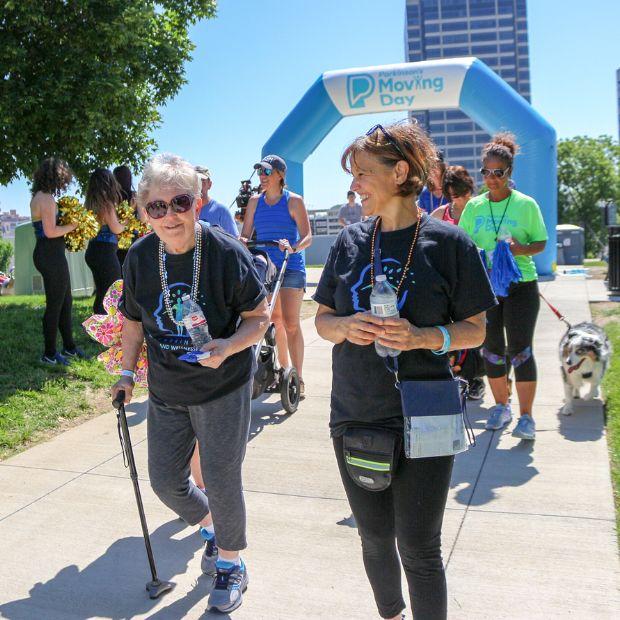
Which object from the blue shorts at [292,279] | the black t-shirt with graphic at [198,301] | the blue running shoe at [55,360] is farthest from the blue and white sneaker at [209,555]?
the blue running shoe at [55,360]

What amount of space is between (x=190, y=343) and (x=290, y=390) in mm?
3099

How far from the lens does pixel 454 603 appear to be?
2.92 meters

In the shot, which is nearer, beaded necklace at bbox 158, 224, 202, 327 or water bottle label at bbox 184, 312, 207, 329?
water bottle label at bbox 184, 312, 207, 329

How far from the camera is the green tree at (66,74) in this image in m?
11.0

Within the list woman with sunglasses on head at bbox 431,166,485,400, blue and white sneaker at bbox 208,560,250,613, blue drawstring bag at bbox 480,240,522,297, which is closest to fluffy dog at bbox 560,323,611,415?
woman with sunglasses on head at bbox 431,166,485,400

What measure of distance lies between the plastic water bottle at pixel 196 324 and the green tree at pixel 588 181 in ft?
194

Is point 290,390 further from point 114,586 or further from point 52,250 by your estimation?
point 52,250

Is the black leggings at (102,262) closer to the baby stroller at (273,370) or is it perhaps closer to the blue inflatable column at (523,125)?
the baby stroller at (273,370)

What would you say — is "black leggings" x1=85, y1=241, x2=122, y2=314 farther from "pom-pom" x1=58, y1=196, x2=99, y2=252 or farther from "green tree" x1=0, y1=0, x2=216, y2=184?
"green tree" x1=0, y1=0, x2=216, y2=184

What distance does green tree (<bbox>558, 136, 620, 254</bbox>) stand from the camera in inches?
2253

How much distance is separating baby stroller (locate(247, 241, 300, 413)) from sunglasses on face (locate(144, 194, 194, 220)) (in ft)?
7.35

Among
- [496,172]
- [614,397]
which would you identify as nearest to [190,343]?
[496,172]

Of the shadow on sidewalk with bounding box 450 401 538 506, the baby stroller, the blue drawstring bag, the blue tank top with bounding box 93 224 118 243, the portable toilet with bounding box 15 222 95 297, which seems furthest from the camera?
the portable toilet with bounding box 15 222 95 297

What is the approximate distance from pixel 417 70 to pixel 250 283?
15.4m
